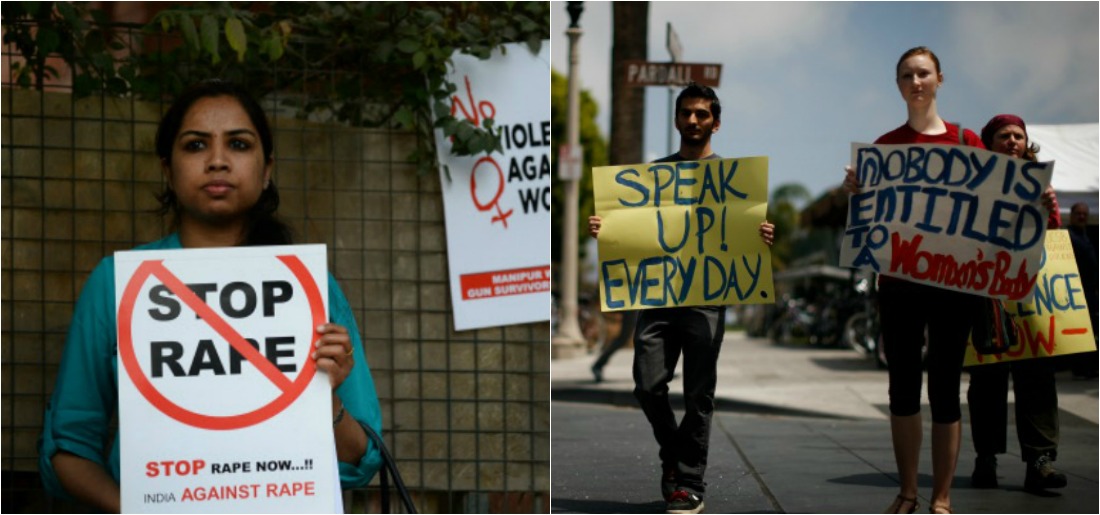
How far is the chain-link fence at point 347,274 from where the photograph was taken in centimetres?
613

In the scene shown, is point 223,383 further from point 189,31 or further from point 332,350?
point 189,31

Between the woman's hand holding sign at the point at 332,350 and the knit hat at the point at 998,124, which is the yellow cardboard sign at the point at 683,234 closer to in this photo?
the knit hat at the point at 998,124

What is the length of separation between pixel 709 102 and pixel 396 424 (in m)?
1.83

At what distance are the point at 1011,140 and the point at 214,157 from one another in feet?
10.3

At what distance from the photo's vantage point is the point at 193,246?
4.88 meters

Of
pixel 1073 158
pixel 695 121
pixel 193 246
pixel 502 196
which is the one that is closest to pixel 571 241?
pixel 1073 158

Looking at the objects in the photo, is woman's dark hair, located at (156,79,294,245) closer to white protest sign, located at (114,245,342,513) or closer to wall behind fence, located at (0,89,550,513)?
white protest sign, located at (114,245,342,513)

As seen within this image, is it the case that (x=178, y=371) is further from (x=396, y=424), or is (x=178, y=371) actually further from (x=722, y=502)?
(x=722, y=502)

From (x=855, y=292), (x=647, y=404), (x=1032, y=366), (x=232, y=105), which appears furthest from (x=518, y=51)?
(x=855, y=292)

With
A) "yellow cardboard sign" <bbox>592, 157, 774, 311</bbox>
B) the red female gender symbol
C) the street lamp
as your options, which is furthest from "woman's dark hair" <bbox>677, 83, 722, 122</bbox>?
the street lamp

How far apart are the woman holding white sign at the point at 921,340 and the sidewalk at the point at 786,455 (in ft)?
1.87

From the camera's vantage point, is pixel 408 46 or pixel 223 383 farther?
pixel 408 46

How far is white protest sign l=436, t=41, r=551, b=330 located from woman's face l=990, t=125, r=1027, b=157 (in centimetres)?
181

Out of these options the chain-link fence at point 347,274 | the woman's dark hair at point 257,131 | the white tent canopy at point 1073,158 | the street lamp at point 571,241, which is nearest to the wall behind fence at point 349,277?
the chain-link fence at point 347,274
